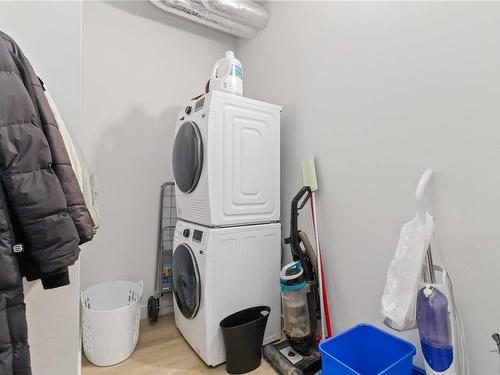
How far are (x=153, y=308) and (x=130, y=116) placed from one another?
63.3 inches

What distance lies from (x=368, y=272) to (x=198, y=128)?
1.36 meters

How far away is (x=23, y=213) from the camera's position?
2.67 feet

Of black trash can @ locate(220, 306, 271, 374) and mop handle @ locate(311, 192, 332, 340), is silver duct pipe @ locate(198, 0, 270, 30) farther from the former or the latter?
black trash can @ locate(220, 306, 271, 374)

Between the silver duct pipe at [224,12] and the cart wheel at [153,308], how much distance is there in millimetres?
2364

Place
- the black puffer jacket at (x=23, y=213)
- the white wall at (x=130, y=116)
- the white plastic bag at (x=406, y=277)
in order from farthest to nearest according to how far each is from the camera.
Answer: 1. the white wall at (x=130, y=116)
2. the white plastic bag at (x=406, y=277)
3. the black puffer jacket at (x=23, y=213)

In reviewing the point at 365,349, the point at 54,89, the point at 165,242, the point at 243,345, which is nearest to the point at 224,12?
the point at 54,89

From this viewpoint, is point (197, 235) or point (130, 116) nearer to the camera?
point (197, 235)

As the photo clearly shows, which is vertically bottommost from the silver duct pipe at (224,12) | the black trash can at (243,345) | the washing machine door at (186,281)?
the black trash can at (243,345)

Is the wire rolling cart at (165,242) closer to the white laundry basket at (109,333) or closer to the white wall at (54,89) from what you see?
the white laundry basket at (109,333)

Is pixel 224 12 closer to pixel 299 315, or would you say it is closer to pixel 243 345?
pixel 299 315

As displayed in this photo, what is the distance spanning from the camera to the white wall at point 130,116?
2164 mm

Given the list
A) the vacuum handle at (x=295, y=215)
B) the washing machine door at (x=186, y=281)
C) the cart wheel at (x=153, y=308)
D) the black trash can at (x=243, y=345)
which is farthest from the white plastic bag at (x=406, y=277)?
the cart wheel at (x=153, y=308)

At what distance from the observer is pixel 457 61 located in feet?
3.94

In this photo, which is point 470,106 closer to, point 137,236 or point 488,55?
point 488,55
